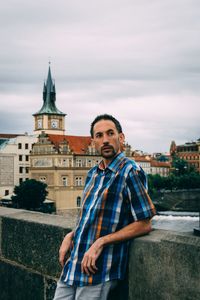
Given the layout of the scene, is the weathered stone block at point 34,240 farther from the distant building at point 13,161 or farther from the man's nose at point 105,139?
the distant building at point 13,161

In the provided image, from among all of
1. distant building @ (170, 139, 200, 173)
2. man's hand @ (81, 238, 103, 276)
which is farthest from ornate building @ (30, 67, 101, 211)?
man's hand @ (81, 238, 103, 276)

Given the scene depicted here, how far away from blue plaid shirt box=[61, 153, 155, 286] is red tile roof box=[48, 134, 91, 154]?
220 feet

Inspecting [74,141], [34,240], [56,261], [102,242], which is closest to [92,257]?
[102,242]

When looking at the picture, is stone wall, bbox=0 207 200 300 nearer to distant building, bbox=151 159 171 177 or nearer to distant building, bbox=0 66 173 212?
distant building, bbox=0 66 173 212

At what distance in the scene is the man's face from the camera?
247 cm

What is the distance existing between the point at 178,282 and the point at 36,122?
3838 inches

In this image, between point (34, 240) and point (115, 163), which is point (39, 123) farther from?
point (115, 163)

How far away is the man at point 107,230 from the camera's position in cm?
224

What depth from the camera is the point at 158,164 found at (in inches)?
4390

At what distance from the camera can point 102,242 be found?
7.30 ft

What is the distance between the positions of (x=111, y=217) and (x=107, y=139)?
40 centimetres

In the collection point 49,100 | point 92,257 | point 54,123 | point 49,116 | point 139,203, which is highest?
point 49,100

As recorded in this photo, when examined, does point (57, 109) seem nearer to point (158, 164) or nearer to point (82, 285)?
point (158, 164)

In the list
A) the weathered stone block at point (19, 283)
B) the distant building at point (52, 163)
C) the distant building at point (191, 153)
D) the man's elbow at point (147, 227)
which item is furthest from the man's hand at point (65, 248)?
the distant building at point (191, 153)
